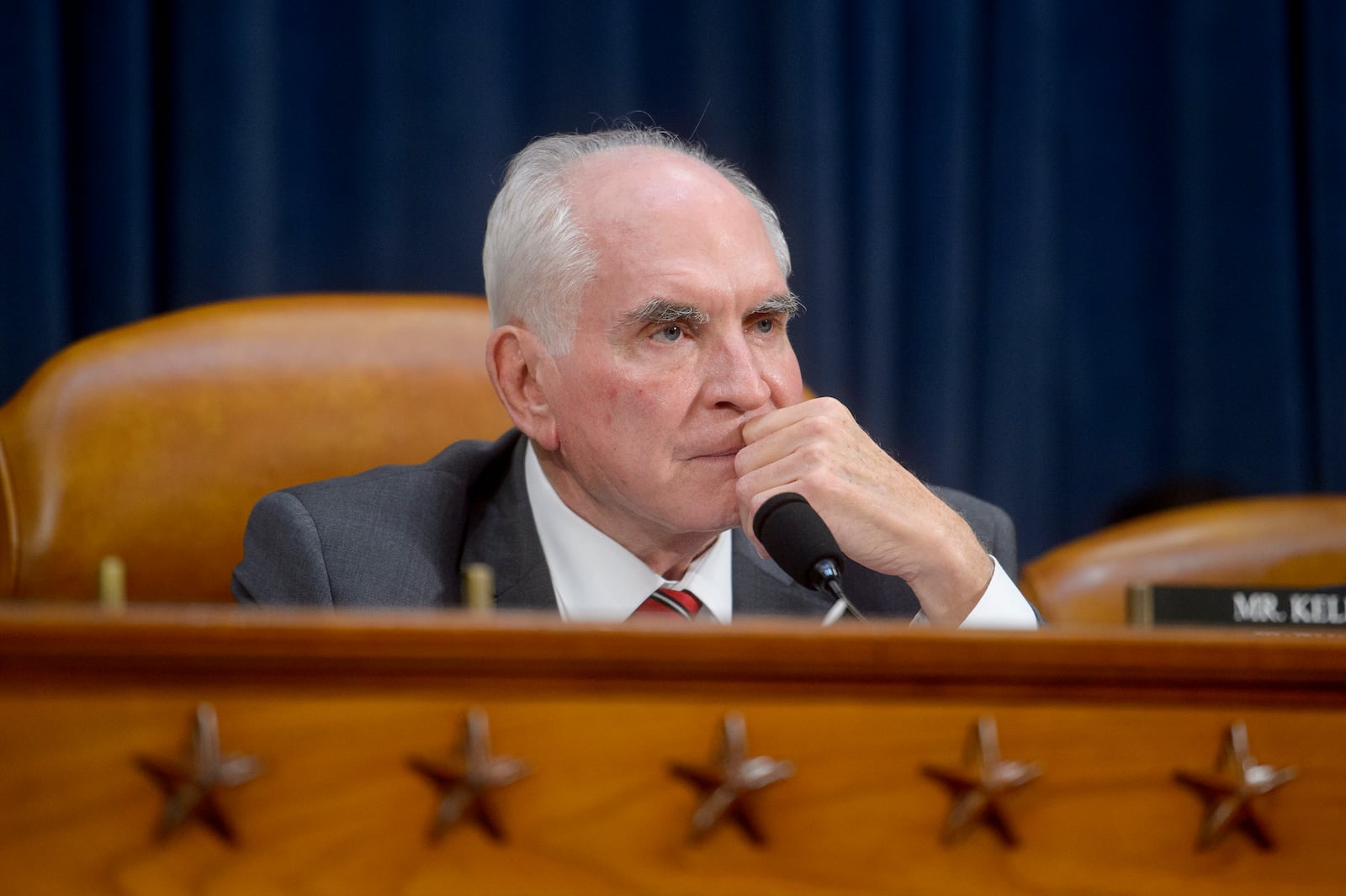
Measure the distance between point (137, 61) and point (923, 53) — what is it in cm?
121

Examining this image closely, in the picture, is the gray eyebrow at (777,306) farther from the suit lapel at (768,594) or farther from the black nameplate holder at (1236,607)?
the black nameplate holder at (1236,607)

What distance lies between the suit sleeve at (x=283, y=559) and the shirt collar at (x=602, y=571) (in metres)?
0.27

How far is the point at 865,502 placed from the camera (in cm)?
135

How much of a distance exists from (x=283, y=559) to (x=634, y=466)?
0.39 m

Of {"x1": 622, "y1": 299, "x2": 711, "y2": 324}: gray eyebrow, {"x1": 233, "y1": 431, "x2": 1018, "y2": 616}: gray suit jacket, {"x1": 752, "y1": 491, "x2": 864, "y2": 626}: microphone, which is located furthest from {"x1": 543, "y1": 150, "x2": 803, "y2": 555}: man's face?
{"x1": 752, "y1": 491, "x2": 864, "y2": 626}: microphone

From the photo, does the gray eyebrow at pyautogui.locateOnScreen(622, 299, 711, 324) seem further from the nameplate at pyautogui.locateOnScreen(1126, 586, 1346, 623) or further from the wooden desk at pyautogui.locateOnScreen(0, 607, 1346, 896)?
the wooden desk at pyautogui.locateOnScreen(0, 607, 1346, 896)

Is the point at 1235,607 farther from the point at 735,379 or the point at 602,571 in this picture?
the point at 602,571

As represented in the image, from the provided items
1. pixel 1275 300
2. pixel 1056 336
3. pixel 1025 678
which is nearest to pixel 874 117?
pixel 1056 336

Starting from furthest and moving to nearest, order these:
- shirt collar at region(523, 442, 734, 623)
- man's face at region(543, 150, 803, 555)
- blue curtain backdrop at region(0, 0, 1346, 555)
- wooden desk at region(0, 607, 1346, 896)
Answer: blue curtain backdrop at region(0, 0, 1346, 555)
shirt collar at region(523, 442, 734, 623)
man's face at region(543, 150, 803, 555)
wooden desk at region(0, 607, 1346, 896)

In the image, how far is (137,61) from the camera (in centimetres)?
186

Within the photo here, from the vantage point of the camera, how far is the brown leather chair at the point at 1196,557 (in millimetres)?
1723

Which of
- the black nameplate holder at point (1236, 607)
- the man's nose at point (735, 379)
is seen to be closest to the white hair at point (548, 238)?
the man's nose at point (735, 379)

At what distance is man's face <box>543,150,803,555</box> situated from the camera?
4.79 ft

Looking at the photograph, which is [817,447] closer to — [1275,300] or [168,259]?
[168,259]
